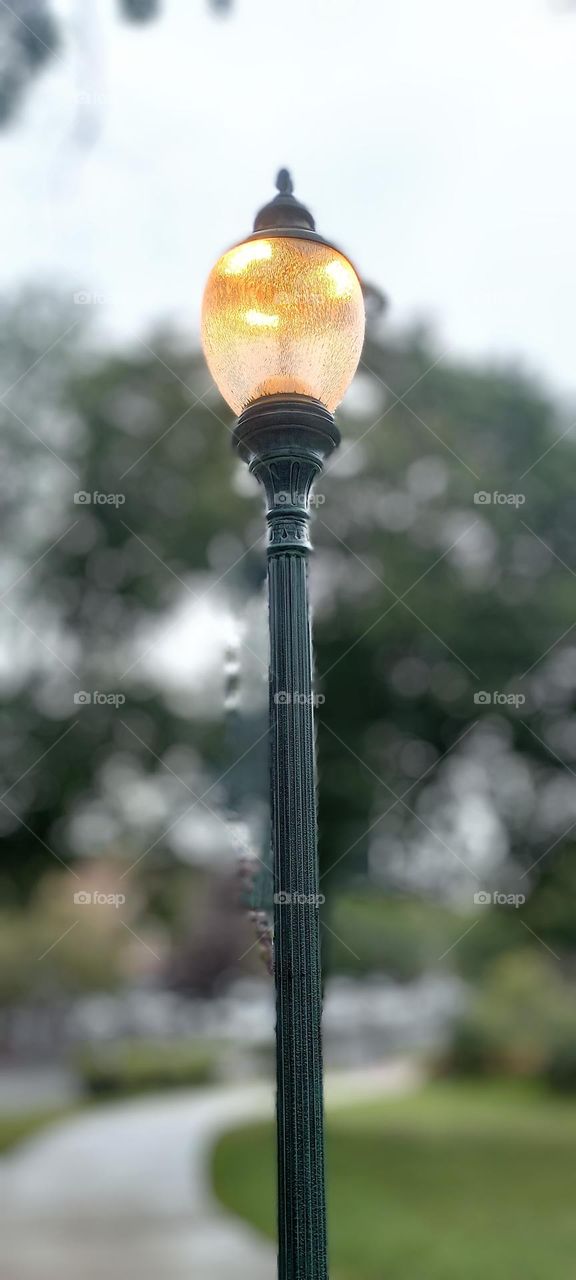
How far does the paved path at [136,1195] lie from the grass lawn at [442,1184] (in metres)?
0.30

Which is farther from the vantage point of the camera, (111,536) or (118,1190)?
(111,536)

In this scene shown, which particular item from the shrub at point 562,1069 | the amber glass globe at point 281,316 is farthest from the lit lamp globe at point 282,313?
the shrub at point 562,1069

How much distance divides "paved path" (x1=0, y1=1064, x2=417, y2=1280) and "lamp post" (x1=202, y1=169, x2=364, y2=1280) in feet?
17.3

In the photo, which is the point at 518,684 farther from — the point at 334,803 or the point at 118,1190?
the point at 118,1190

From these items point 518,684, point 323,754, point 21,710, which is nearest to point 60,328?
point 21,710

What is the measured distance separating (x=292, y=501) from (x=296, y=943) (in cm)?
87

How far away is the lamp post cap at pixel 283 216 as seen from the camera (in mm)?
2299

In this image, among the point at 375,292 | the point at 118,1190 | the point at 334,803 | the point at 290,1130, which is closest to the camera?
the point at 290,1130

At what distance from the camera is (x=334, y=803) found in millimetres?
9711

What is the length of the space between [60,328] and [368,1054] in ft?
25.1

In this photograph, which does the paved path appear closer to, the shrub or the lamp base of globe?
the shrub

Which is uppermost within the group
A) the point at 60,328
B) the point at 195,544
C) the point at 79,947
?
the point at 60,328

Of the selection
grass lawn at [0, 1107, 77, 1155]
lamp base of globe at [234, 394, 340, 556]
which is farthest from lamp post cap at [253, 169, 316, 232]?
grass lawn at [0, 1107, 77, 1155]

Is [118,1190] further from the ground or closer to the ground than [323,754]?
closer to the ground
